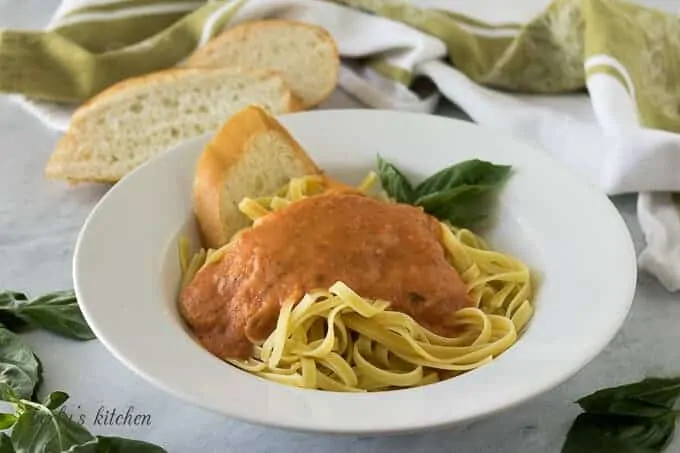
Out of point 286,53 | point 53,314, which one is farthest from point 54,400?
point 286,53

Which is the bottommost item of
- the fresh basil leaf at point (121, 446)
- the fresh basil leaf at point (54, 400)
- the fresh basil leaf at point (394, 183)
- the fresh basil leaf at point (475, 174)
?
the fresh basil leaf at point (121, 446)

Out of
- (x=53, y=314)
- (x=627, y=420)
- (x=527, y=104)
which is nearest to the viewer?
(x=627, y=420)

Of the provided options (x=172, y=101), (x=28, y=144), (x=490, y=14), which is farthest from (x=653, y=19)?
(x=28, y=144)

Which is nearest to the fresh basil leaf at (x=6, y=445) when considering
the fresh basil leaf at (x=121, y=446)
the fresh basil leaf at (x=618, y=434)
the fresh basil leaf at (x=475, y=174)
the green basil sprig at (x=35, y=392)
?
the green basil sprig at (x=35, y=392)

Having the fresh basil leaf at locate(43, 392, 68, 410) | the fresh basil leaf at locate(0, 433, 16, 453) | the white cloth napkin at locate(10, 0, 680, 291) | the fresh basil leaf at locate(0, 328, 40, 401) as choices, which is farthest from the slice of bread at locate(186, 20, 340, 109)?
A: the fresh basil leaf at locate(0, 433, 16, 453)

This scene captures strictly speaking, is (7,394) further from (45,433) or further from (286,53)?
(286,53)

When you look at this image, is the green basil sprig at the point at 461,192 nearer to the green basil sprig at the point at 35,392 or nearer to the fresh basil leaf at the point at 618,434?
the fresh basil leaf at the point at 618,434
